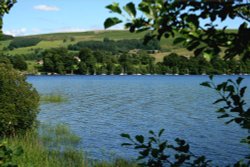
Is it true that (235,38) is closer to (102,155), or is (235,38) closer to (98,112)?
(102,155)

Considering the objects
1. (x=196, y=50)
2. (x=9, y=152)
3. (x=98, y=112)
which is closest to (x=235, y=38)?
(x=196, y=50)

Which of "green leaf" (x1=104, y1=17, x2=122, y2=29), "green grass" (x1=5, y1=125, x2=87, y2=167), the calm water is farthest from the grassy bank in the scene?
"green leaf" (x1=104, y1=17, x2=122, y2=29)

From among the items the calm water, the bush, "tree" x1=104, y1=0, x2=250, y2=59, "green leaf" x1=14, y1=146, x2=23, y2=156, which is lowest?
the calm water

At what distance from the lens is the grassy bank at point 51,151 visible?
16.4 metres

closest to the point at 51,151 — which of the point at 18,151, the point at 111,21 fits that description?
the point at 18,151

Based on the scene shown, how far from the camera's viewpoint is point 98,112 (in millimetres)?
48719

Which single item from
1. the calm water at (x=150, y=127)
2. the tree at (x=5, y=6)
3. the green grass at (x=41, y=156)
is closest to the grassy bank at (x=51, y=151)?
the green grass at (x=41, y=156)

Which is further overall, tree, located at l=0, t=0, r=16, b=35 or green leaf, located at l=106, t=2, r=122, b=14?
tree, located at l=0, t=0, r=16, b=35

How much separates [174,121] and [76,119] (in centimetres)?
996

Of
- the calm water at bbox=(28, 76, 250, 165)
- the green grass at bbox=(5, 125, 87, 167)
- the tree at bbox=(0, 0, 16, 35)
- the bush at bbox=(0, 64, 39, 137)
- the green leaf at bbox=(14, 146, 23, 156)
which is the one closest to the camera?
the green leaf at bbox=(14, 146, 23, 156)

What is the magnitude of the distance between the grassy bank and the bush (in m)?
0.68

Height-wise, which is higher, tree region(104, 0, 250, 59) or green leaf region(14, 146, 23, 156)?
tree region(104, 0, 250, 59)

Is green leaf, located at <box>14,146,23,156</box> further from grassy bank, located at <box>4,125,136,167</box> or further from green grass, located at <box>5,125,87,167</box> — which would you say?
green grass, located at <box>5,125,87,167</box>

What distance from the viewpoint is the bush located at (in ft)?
71.1
